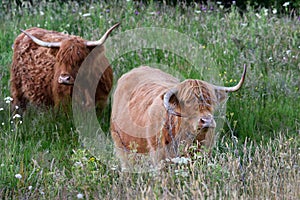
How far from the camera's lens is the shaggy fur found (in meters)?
4.86

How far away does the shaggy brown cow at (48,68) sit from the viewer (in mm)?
7117

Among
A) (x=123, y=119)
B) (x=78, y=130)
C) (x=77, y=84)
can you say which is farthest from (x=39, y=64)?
(x=123, y=119)

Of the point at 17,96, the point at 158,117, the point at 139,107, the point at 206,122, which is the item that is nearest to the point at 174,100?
the point at 158,117

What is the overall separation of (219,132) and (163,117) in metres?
0.80

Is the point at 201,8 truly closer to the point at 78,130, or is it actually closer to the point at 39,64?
the point at 39,64

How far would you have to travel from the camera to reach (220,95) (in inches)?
205

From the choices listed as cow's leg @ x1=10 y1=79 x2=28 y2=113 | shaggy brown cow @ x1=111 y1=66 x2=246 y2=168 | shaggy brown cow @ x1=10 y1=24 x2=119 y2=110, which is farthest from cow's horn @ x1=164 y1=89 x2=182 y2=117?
cow's leg @ x1=10 y1=79 x2=28 y2=113

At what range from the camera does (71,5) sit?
11.2 m

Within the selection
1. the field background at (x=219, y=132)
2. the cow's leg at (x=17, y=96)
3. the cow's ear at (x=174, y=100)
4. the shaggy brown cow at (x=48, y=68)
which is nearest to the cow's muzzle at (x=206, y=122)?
the field background at (x=219, y=132)

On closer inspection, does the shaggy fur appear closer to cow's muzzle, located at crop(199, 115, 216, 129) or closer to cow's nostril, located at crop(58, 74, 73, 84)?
cow's muzzle, located at crop(199, 115, 216, 129)

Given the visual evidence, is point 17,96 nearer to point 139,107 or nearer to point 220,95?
point 139,107

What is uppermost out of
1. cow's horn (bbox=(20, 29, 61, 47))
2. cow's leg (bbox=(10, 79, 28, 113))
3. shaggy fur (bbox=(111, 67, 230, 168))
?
cow's horn (bbox=(20, 29, 61, 47))

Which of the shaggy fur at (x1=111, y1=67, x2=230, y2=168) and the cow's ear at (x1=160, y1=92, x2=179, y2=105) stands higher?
the cow's ear at (x1=160, y1=92, x2=179, y2=105)

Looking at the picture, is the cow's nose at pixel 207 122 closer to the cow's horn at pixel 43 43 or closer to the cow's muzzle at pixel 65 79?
the cow's muzzle at pixel 65 79
